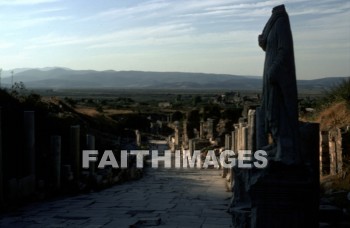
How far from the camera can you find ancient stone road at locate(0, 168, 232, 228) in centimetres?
1052

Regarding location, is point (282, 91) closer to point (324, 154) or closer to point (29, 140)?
point (324, 154)

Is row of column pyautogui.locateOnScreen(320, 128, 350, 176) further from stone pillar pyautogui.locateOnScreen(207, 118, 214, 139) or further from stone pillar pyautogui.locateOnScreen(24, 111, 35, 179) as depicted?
stone pillar pyautogui.locateOnScreen(207, 118, 214, 139)

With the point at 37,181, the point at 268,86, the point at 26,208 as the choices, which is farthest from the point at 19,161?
the point at 268,86

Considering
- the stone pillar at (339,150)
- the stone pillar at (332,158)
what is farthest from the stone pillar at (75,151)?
the stone pillar at (339,150)

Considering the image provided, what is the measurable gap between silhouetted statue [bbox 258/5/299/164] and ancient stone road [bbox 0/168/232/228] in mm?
3556

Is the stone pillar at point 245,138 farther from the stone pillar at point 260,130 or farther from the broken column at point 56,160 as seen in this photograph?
the stone pillar at point 260,130

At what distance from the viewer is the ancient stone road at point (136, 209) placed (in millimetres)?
10523

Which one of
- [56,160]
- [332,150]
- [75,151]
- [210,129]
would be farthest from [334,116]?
[210,129]

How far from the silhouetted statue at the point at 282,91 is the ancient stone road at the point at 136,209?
3556 millimetres

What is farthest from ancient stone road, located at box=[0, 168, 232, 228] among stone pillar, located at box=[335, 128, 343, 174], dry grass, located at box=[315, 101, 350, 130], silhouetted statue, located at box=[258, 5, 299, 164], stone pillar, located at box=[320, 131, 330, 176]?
dry grass, located at box=[315, 101, 350, 130]

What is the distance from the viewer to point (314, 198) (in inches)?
289

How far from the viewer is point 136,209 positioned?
12234mm

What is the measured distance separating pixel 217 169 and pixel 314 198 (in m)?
A: 18.2

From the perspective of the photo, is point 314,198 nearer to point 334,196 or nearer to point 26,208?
point 334,196
